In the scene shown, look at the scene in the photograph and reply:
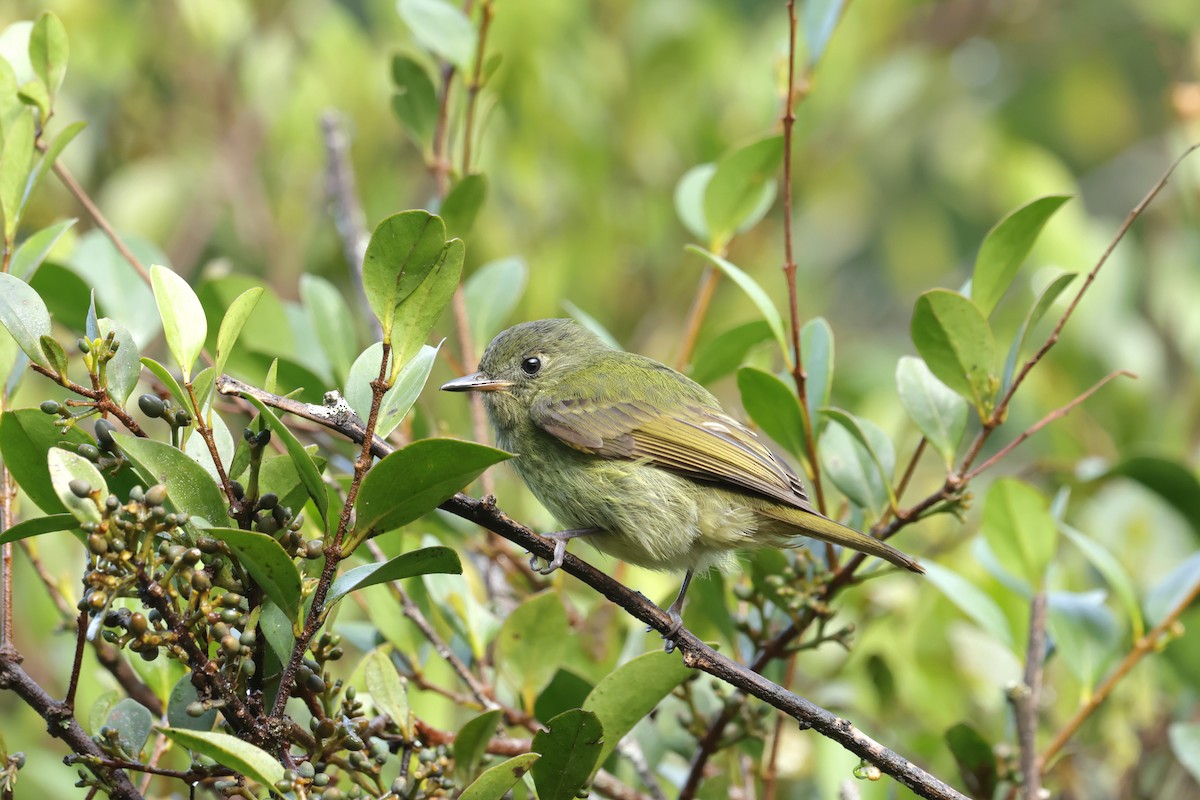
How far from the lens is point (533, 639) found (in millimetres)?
2580

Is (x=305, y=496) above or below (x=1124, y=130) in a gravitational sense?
below

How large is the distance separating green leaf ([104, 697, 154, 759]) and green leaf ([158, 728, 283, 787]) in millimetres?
472

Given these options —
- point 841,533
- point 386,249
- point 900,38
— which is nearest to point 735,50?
point 900,38

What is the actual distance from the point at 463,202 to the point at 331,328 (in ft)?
1.50

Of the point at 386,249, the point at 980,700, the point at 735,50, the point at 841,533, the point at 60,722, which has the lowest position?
the point at 980,700

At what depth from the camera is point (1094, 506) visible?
13.1 ft

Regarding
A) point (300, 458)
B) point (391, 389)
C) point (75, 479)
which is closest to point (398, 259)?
point (391, 389)

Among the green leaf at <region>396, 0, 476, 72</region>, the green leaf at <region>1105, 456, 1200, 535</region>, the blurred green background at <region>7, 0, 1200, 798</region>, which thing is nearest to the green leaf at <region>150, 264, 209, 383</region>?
the green leaf at <region>396, 0, 476, 72</region>

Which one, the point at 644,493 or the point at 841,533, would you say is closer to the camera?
the point at 841,533

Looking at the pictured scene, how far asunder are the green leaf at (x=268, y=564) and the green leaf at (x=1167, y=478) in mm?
2122

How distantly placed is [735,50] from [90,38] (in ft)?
8.83

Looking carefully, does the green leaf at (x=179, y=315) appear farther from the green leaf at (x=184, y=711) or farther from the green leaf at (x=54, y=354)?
the green leaf at (x=184, y=711)

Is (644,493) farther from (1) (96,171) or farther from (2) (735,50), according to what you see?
(1) (96,171)

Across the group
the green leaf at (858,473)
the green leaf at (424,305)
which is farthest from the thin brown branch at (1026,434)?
the green leaf at (424,305)
